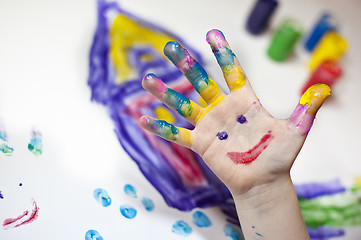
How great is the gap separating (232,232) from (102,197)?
21 cm

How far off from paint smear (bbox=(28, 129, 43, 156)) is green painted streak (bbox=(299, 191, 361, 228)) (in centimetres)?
45

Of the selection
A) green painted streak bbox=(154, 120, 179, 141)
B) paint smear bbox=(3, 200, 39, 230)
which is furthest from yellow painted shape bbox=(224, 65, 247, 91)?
paint smear bbox=(3, 200, 39, 230)

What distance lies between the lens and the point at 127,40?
801mm

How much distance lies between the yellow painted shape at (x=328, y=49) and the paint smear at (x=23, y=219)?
2.26 feet

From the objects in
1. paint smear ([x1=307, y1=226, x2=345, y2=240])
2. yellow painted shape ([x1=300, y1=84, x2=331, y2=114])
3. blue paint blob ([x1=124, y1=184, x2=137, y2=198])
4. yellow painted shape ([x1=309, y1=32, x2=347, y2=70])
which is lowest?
blue paint blob ([x1=124, y1=184, x2=137, y2=198])

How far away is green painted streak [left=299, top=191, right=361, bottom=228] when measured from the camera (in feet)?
2.25

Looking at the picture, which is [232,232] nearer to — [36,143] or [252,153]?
[252,153]

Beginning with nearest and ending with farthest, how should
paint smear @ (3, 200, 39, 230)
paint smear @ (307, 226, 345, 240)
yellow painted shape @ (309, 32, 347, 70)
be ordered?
paint smear @ (3, 200, 39, 230) → paint smear @ (307, 226, 345, 240) → yellow painted shape @ (309, 32, 347, 70)

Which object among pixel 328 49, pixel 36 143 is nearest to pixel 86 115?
pixel 36 143

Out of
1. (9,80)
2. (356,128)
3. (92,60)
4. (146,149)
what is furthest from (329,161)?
Result: (9,80)

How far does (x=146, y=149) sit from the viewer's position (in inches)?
26.4

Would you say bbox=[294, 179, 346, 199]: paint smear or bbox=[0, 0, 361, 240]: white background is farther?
bbox=[294, 179, 346, 199]: paint smear

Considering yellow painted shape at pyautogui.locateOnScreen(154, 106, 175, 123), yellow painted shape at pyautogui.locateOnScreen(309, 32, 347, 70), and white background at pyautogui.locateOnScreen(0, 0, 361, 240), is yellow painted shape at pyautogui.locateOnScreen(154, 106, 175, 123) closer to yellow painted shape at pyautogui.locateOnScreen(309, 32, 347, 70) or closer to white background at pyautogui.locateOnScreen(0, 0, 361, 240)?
white background at pyautogui.locateOnScreen(0, 0, 361, 240)

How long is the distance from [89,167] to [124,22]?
1.12 feet
